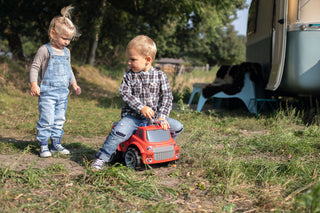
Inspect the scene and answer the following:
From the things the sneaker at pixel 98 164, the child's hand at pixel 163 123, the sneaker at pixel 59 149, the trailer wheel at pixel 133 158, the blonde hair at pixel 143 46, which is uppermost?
the blonde hair at pixel 143 46

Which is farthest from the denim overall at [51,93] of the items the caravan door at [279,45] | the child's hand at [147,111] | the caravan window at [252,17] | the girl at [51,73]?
the caravan window at [252,17]

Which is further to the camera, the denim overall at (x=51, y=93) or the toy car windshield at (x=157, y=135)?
the denim overall at (x=51, y=93)

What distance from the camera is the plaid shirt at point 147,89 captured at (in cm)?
310

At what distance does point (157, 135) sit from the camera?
3008 millimetres

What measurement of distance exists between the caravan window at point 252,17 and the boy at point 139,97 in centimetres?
527

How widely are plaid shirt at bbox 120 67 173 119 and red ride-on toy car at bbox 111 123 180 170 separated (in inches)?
7.5

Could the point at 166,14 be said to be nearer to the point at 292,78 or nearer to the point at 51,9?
the point at 51,9

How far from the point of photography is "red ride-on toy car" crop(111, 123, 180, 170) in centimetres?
289

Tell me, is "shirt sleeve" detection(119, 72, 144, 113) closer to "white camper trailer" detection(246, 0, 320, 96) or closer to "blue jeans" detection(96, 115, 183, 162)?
"blue jeans" detection(96, 115, 183, 162)

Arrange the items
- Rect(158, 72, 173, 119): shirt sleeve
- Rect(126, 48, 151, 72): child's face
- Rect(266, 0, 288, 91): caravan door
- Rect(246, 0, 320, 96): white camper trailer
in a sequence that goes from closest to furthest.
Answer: Rect(126, 48, 151, 72): child's face < Rect(158, 72, 173, 119): shirt sleeve < Rect(246, 0, 320, 96): white camper trailer < Rect(266, 0, 288, 91): caravan door

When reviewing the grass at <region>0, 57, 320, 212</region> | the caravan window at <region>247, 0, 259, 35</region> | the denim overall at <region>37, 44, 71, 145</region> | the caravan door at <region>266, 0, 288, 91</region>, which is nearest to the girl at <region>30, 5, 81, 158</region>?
the denim overall at <region>37, 44, 71, 145</region>

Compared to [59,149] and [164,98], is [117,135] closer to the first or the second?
[164,98]

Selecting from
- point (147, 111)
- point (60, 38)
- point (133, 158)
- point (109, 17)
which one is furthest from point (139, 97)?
point (109, 17)

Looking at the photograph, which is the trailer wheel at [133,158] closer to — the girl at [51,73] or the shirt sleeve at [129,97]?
the shirt sleeve at [129,97]
